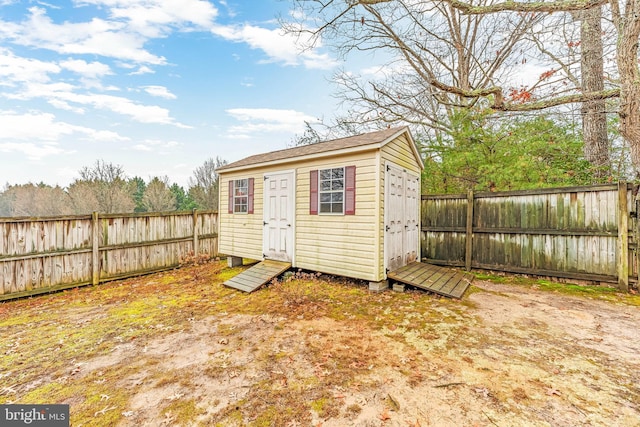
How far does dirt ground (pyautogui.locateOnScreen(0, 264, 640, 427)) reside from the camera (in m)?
2.05

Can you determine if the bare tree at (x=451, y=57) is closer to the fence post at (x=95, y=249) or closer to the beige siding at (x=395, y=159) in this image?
the beige siding at (x=395, y=159)

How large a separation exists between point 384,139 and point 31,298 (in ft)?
26.5

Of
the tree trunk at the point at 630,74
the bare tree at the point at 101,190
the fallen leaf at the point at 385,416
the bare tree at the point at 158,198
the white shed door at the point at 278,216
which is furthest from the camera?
the bare tree at the point at 158,198

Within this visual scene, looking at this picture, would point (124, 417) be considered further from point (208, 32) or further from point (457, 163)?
point (208, 32)

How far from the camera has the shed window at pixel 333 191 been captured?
5.49 m

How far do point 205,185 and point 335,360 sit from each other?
2511 centimetres

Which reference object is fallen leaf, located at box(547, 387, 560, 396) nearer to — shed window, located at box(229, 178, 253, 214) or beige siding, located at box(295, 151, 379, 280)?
beige siding, located at box(295, 151, 379, 280)

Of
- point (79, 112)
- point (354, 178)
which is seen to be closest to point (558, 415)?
point (354, 178)

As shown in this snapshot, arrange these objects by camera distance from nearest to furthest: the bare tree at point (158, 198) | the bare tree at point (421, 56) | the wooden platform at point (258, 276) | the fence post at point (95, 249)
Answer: the wooden platform at point (258, 276)
the fence post at point (95, 249)
the bare tree at point (421, 56)
the bare tree at point (158, 198)

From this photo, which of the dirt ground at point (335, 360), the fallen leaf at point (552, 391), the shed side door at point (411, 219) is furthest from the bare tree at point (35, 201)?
the fallen leaf at point (552, 391)

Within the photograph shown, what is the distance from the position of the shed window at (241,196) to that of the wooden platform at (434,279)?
435 cm

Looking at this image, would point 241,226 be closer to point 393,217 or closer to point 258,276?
point 258,276

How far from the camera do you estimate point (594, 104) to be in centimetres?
657

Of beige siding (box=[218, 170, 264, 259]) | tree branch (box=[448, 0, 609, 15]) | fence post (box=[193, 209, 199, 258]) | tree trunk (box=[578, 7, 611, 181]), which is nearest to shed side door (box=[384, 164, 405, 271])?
beige siding (box=[218, 170, 264, 259])
